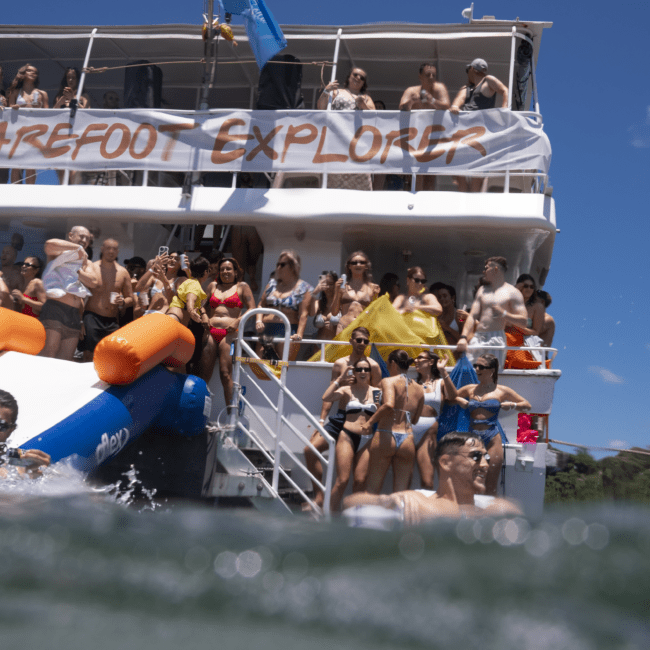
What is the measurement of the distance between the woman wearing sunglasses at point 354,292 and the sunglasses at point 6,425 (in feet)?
9.77

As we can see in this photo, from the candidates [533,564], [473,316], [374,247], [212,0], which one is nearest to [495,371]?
[473,316]

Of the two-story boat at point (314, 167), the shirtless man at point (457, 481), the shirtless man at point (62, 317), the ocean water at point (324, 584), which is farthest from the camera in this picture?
the two-story boat at point (314, 167)

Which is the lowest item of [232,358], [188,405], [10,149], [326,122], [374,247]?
[188,405]

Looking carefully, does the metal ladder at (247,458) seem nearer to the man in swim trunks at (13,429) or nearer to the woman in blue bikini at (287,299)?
the woman in blue bikini at (287,299)

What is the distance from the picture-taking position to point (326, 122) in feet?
24.8

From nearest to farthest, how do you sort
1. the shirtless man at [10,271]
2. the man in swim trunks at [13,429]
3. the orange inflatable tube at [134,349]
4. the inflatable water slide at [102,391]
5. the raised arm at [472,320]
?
the man in swim trunks at [13,429], the inflatable water slide at [102,391], the orange inflatable tube at [134,349], the raised arm at [472,320], the shirtless man at [10,271]

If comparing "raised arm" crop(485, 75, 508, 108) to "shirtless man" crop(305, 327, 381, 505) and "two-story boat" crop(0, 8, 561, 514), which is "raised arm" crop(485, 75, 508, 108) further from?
"shirtless man" crop(305, 327, 381, 505)

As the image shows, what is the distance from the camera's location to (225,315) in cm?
655

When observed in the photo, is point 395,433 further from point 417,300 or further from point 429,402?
point 417,300

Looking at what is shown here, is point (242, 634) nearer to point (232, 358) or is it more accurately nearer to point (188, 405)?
point (188, 405)

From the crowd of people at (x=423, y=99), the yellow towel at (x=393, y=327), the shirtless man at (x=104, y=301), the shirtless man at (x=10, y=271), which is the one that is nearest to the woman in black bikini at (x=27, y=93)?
the crowd of people at (x=423, y=99)

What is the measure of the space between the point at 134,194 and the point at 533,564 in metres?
6.79

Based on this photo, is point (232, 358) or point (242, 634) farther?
point (232, 358)

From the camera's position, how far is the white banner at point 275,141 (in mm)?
7242
